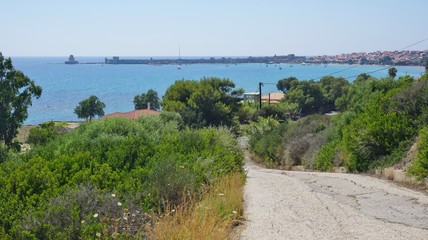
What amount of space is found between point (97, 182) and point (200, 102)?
4351 centimetres

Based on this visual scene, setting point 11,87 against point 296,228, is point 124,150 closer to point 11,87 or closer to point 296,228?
point 296,228

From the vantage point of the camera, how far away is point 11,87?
149 ft

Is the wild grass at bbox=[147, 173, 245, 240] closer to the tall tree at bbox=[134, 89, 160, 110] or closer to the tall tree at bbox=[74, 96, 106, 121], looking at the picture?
the tall tree at bbox=[74, 96, 106, 121]

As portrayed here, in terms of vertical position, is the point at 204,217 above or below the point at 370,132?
above

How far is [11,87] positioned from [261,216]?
1602 inches

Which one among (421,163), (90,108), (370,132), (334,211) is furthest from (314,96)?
(334,211)

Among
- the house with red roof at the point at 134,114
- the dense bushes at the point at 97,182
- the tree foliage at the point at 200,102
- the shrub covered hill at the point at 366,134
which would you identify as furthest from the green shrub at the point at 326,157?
the tree foliage at the point at 200,102

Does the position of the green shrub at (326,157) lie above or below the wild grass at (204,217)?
below

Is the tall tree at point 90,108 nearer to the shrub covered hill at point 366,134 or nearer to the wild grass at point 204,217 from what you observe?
the shrub covered hill at point 366,134

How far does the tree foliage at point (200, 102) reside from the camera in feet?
161

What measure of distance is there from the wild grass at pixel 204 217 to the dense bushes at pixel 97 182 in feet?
0.98

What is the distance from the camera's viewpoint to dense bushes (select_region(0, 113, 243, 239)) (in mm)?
6441

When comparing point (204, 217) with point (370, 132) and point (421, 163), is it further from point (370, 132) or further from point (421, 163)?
point (370, 132)

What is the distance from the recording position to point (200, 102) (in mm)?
51594
